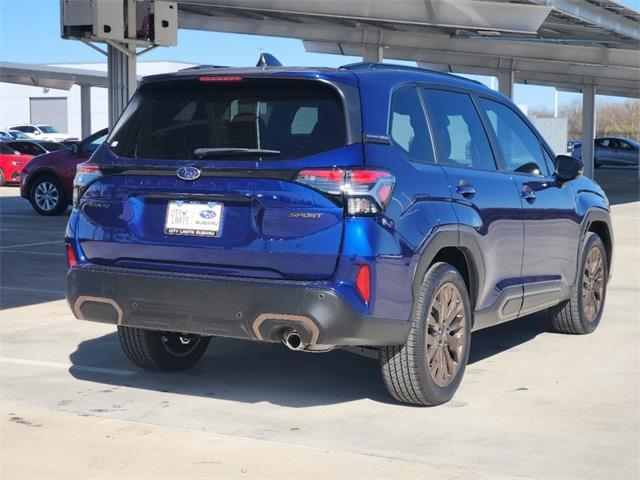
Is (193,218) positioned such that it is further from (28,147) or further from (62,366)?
(28,147)

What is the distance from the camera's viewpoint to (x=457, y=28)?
2341 centimetres

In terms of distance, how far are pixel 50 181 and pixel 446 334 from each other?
14.9 metres

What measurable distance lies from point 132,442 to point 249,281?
1.00 m

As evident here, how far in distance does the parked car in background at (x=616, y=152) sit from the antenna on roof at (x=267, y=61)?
165 ft

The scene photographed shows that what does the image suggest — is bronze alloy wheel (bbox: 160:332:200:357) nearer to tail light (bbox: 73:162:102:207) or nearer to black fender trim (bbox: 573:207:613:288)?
tail light (bbox: 73:162:102:207)

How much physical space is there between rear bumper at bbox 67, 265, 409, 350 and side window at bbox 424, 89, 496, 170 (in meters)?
1.28

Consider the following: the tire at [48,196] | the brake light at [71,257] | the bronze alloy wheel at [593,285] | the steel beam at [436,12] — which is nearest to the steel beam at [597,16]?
the steel beam at [436,12]

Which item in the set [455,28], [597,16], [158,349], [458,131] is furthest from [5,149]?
[458,131]

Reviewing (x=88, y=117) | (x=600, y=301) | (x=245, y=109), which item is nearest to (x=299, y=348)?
(x=245, y=109)

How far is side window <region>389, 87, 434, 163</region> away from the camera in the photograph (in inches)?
233

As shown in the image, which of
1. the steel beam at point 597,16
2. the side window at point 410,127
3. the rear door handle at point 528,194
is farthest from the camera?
the steel beam at point 597,16

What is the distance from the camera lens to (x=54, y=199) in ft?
65.2

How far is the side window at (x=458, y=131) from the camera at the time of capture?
640 centimetres

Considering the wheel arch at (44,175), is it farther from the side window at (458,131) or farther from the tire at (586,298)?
the side window at (458,131)
